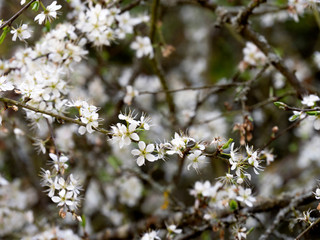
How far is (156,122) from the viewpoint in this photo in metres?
3.26

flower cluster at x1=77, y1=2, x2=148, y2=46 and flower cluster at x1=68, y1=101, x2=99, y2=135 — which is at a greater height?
flower cluster at x1=77, y1=2, x2=148, y2=46

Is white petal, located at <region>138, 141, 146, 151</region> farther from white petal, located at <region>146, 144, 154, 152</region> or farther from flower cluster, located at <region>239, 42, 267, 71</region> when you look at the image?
flower cluster, located at <region>239, 42, 267, 71</region>

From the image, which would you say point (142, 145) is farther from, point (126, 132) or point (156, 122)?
point (156, 122)

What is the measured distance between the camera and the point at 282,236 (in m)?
1.70

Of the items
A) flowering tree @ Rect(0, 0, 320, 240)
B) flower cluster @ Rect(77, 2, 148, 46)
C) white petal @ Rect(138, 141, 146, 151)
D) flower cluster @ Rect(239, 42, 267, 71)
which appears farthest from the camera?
flower cluster @ Rect(239, 42, 267, 71)

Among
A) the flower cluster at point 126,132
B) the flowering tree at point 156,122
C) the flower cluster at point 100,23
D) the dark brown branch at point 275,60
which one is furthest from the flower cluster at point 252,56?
the flower cluster at point 126,132

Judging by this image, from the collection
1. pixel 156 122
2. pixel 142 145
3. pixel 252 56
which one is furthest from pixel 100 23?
pixel 156 122

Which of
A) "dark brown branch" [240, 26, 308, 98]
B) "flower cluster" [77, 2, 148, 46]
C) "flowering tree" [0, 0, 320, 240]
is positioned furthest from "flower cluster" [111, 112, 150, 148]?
"dark brown branch" [240, 26, 308, 98]

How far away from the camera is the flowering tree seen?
1.42m

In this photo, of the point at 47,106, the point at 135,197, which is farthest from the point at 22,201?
the point at 47,106

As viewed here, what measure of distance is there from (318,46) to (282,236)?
8.66ft

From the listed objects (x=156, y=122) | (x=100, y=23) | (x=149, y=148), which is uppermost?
(x=100, y=23)

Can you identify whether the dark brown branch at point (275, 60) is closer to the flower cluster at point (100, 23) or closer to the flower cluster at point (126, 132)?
the flower cluster at point (100, 23)

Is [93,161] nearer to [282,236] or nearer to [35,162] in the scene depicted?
[35,162]
